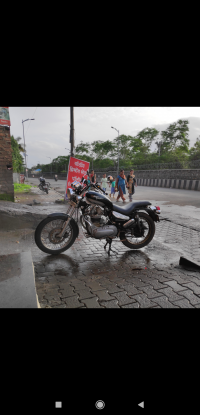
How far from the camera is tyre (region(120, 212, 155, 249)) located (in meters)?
4.26

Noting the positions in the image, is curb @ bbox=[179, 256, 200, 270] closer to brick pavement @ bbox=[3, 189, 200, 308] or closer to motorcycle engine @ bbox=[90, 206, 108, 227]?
brick pavement @ bbox=[3, 189, 200, 308]

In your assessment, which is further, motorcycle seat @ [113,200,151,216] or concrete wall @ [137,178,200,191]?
concrete wall @ [137,178,200,191]

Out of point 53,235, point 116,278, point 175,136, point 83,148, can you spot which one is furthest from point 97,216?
point 83,148

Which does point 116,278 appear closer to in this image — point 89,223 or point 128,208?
point 89,223

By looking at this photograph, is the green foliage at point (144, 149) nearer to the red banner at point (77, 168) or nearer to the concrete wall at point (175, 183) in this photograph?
the concrete wall at point (175, 183)

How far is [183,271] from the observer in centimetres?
347

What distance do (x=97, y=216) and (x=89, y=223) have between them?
191mm

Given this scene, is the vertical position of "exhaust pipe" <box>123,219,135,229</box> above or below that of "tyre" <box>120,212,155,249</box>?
above

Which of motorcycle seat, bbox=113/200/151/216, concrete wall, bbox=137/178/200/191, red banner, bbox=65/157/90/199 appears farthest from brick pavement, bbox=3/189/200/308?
concrete wall, bbox=137/178/200/191

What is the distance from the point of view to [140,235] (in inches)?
169
